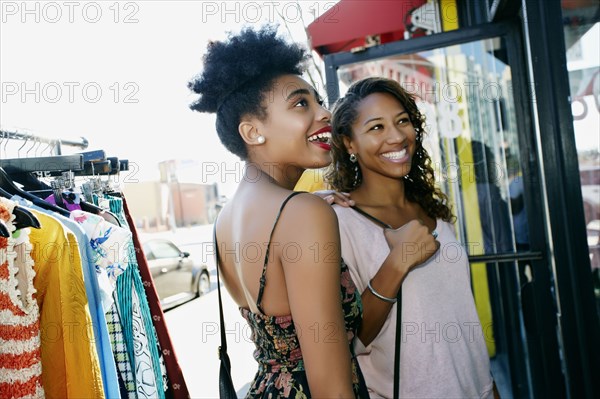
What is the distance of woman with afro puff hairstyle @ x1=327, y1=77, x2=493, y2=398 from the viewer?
171cm

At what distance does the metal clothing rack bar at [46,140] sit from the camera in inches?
75.6

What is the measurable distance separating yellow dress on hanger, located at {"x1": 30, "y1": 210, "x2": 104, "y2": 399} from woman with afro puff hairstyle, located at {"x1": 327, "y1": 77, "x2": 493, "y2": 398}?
33.8 inches

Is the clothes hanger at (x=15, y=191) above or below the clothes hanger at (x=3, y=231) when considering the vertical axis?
above

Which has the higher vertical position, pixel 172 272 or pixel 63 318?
pixel 63 318

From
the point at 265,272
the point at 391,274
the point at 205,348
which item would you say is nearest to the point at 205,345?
the point at 205,348

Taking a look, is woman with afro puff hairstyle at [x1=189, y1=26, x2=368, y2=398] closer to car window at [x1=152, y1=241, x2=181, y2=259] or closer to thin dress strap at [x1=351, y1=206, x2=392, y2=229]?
thin dress strap at [x1=351, y1=206, x2=392, y2=229]

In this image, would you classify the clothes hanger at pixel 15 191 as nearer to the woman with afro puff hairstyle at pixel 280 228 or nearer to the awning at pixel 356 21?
the woman with afro puff hairstyle at pixel 280 228

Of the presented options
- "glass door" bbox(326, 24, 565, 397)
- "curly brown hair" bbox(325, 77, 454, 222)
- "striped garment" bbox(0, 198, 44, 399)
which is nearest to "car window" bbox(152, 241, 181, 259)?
"glass door" bbox(326, 24, 565, 397)

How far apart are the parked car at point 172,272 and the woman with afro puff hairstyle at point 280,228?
7347mm

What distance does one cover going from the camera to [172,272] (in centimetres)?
930

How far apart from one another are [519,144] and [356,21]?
6.95 ft

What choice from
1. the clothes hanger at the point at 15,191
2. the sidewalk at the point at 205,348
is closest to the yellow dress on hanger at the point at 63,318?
the clothes hanger at the point at 15,191

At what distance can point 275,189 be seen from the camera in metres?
1.35

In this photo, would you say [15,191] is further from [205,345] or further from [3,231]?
[205,345]
